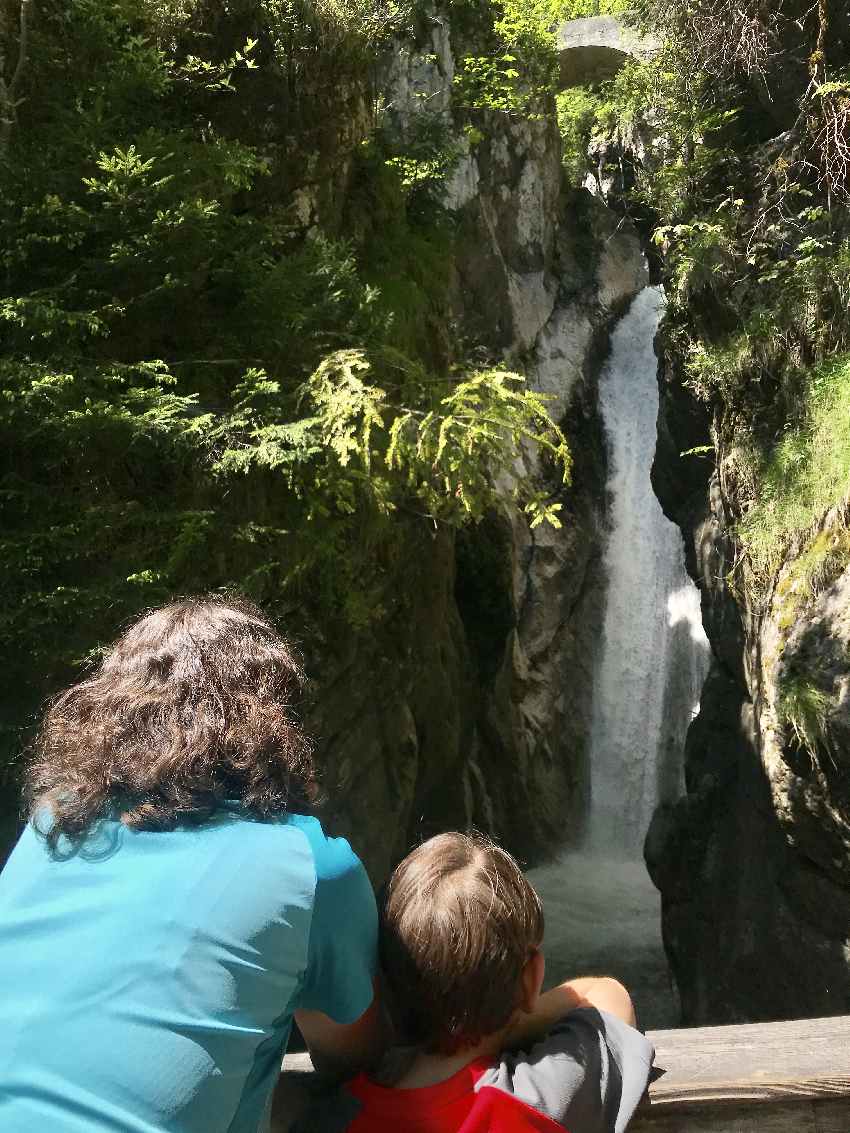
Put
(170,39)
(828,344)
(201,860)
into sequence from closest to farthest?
(201,860)
(170,39)
(828,344)

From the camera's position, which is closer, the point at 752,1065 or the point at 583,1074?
the point at 583,1074

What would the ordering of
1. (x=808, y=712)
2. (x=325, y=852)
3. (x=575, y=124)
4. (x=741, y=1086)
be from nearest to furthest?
(x=325, y=852), (x=741, y=1086), (x=808, y=712), (x=575, y=124)

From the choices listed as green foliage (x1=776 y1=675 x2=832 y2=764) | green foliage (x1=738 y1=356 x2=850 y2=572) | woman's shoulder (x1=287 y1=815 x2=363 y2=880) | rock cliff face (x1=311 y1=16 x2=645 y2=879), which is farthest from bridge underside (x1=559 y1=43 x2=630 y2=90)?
Result: woman's shoulder (x1=287 y1=815 x2=363 y2=880)

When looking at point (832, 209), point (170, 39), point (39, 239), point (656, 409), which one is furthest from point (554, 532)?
point (39, 239)

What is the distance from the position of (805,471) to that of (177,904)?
6.84m

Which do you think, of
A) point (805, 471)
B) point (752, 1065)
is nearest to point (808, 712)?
point (805, 471)

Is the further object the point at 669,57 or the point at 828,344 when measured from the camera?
the point at 669,57

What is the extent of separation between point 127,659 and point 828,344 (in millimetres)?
7208

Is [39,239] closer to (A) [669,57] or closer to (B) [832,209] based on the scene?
(B) [832,209]

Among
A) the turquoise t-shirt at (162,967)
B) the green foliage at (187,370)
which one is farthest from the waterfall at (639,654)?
the turquoise t-shirt at (162,967)

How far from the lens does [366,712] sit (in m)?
7.88

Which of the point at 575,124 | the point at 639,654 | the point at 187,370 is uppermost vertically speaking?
the point at 575,124

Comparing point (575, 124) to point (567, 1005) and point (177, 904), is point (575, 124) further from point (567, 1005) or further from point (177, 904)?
point (177, 904)

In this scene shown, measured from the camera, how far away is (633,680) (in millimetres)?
16062
